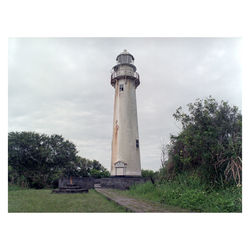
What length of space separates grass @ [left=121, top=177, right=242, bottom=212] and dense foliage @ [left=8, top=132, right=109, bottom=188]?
33.5 ft

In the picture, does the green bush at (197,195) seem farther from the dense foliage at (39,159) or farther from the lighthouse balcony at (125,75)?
the dense foliage at (39,159)

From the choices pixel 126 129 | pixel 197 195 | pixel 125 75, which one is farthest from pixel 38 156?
pixel 197 195

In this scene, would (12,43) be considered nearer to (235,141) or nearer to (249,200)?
(235,141)

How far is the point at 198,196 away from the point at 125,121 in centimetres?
883

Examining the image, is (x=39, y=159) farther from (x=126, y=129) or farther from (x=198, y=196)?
(x=198, y=196)

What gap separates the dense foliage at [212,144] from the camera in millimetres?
5430

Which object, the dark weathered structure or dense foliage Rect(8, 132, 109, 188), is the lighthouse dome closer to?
dense foliage Rect(8, 132, 109, 188)

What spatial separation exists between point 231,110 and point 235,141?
1.17 metres

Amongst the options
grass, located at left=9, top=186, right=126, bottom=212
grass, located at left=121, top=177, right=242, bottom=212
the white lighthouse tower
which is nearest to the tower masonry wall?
the white lighthouse tower

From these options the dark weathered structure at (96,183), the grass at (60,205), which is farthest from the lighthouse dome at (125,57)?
the grass at (60,205)

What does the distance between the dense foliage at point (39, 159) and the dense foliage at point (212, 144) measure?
33.8ft

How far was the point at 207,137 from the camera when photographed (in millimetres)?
5836

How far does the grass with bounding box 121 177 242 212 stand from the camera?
4.25m

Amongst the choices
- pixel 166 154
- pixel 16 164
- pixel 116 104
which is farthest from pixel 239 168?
pixel 16 164
